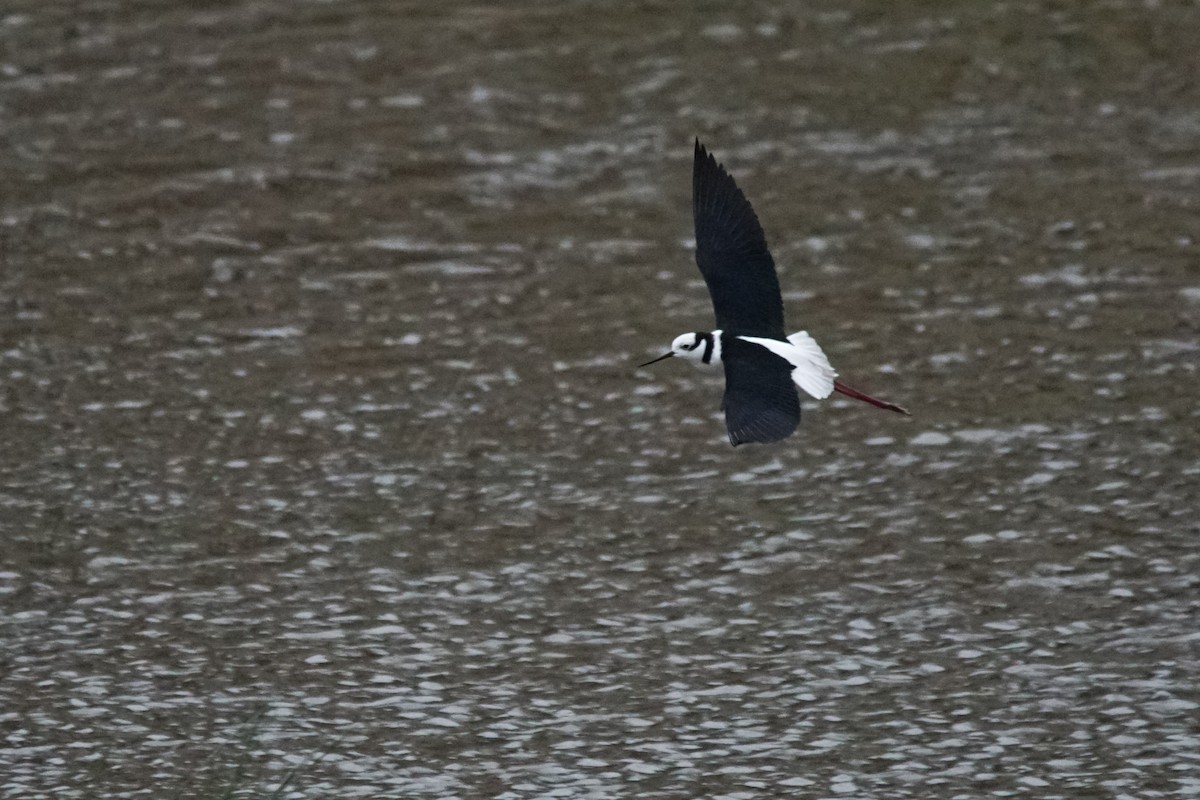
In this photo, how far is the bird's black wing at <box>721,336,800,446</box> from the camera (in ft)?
31.3

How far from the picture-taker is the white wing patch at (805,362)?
33.8 ft

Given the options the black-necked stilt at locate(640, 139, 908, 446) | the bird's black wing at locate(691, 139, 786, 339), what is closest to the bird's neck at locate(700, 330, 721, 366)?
the black-necked stilt at locate(640, 139, 908, 446)

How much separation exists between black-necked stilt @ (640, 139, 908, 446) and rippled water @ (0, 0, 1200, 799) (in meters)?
1.66

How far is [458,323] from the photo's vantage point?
15.4m

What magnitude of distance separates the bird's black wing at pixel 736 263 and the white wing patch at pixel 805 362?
8.1 inches

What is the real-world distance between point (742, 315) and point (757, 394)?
1.27 meters

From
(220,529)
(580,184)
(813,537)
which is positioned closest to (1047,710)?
(813,537)

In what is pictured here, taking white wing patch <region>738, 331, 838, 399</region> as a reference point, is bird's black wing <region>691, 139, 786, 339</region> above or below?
above

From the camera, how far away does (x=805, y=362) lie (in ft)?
34.5

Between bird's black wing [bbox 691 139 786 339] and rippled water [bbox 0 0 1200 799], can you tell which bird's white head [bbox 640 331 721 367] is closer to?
bird's black wing [bbox 691 139 786 339]

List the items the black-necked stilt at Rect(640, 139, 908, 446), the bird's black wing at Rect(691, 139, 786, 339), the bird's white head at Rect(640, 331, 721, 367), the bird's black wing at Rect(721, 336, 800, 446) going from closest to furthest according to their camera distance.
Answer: the bird's black wing at Rect(721, 336, 800, 446), the black-necked stilt at Rect(640, 139, 908, 446), the bird's white head at Rect(640, 331, 721, 367), the bird's black wing at Rect(691, 139, 786, 339)

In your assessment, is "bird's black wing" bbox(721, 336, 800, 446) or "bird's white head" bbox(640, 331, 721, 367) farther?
"bird's white head" bbox(640, 331, 721, 367)

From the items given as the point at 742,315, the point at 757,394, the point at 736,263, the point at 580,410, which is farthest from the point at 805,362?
the point at 580,410

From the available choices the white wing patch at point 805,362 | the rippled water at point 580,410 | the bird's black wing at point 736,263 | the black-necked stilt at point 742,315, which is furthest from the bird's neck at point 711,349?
the rippled water at point 580,410
